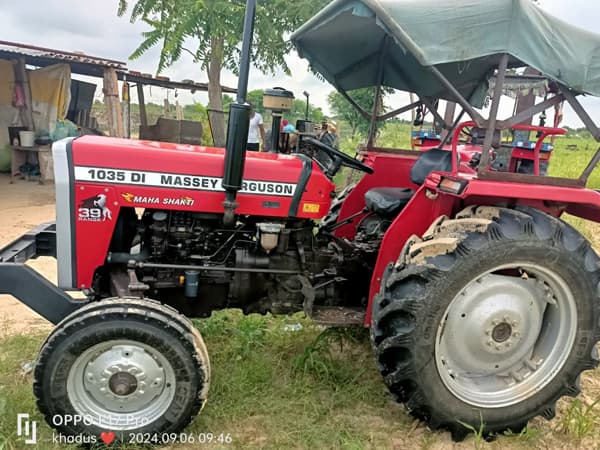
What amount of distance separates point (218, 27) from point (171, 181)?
625 centimetres

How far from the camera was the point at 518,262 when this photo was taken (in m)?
2.34

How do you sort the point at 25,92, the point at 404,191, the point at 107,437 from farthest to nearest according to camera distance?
the point at 25,92, the point at 404,191, the point at 107,437

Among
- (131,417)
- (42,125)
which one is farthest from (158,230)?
(42,125)

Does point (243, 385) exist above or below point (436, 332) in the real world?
below

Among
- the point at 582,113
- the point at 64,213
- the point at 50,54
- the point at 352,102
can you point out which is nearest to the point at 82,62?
the point at 50,54

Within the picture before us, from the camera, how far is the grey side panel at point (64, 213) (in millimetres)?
2432

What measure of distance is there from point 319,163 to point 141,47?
7.81 m

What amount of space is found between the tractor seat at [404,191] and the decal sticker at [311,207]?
1.76ft

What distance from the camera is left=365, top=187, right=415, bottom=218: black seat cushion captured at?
3059 millimetres

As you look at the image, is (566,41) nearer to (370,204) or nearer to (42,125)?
(370,204)

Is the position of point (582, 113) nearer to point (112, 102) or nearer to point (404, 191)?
point (404, 191)

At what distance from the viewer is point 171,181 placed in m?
2.55

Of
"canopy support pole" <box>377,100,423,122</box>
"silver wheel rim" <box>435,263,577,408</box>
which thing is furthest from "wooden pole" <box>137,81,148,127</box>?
"silver wheel rim" <box>435,263,577,408</box>

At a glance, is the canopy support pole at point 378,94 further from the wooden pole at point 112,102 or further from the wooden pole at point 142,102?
the wooden pole at point 142,102
